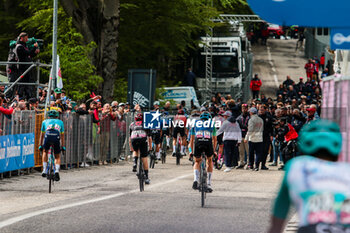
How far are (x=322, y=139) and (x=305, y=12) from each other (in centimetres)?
230

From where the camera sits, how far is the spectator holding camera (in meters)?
21.4

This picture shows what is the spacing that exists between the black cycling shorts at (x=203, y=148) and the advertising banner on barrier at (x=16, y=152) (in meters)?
5.50

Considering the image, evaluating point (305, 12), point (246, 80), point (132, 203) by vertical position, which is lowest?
point (132, 203)

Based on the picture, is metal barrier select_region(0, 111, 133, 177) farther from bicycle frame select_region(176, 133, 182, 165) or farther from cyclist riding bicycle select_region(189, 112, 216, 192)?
cyclist riding bicycle select_region(189, 112, 216, 192)

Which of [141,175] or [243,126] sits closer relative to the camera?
[141,175]

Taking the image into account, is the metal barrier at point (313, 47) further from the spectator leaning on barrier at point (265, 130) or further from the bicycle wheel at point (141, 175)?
the bicycle wheel at point (141, 175)

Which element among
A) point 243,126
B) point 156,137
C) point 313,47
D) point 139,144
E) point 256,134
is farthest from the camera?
point 313,47

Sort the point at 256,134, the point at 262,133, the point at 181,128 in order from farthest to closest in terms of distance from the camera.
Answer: the point at 181,128, the point at 262,133, the point at 256,134

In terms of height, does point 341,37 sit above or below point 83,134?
above

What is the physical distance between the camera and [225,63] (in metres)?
47.2

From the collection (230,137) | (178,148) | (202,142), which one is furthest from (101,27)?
(202,142)

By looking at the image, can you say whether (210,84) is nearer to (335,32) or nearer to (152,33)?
(152,33)

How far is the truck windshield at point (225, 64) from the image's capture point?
4681 centimetres

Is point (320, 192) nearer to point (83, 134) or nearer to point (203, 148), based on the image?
point (203, 148)
